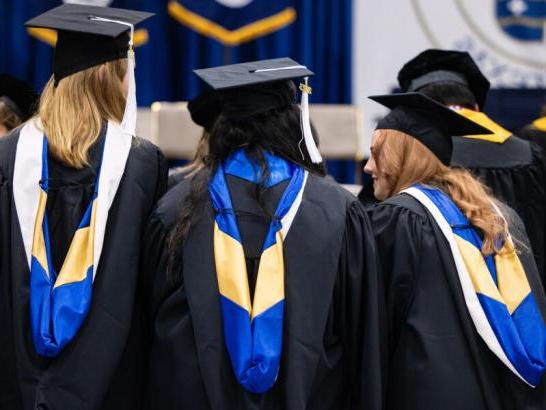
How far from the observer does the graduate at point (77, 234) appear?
7.57 ft

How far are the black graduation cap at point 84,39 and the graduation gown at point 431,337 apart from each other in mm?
1027

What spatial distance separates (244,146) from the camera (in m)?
2.36

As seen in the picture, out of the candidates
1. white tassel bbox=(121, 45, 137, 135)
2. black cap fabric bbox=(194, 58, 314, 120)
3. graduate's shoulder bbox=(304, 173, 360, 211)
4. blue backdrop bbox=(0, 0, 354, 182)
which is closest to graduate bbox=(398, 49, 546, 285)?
graduate's shoulder bbox=(304, 173, 360, 211)

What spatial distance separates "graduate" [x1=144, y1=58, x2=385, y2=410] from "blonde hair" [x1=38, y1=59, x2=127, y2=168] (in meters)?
0.29

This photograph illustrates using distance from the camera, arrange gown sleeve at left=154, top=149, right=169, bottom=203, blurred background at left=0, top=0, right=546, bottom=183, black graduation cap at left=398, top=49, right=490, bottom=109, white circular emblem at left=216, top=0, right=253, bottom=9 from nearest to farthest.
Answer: gown sleeve at left=154, top=149, right=169, bottom=203 → black graduation cap at left=398, top=49, right=490, bottom=109 → blurred background at left=0, top=0, right=546, bottom=183 → white circular emblem at left=216, top=0, right=253, bottom=9

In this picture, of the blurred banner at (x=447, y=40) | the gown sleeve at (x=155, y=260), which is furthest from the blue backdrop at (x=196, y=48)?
the gown sleeve at (x=155, y=260)

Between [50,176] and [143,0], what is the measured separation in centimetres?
449

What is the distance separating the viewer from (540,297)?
2.65 m

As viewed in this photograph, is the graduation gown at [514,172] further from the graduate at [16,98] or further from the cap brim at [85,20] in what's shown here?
the graduate at [16,98]

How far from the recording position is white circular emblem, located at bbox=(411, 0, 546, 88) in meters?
6.96

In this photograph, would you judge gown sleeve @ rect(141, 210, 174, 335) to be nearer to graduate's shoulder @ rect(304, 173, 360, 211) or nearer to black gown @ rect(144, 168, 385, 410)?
black gown @ rect(144, 168, 385, 410)

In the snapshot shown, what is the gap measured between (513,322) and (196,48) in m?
4.72

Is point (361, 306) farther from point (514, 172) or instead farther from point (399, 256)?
point (514, 172)

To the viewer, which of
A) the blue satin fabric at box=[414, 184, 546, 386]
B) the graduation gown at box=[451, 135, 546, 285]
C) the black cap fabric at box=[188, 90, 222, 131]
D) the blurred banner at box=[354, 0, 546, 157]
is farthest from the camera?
the blurred banner at box=[354, 0, 546, 157]
